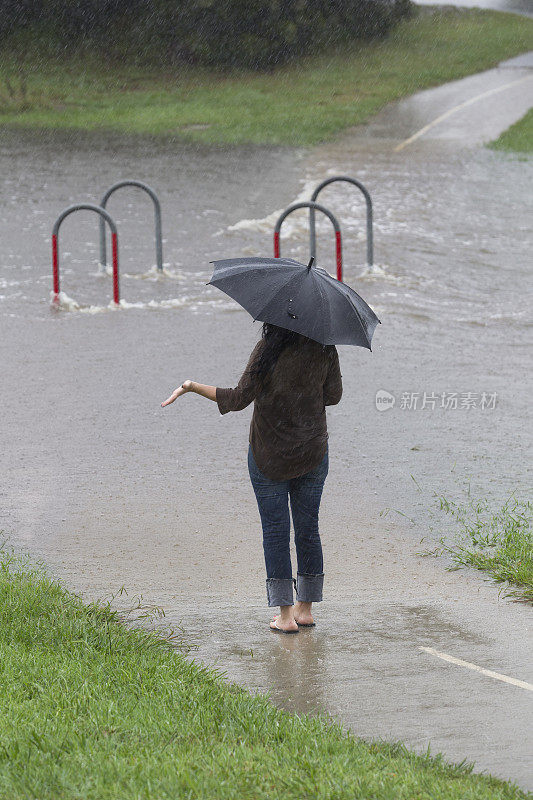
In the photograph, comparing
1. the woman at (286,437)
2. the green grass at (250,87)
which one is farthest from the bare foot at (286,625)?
the green grass at (250,87)

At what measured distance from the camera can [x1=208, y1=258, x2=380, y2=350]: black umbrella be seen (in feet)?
16.8

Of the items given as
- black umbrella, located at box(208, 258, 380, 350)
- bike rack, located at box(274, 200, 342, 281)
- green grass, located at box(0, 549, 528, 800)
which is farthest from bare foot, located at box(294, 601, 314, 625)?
bike rack, located at box(274, 200, 342, 281)

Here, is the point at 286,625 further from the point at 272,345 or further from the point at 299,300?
the point at 299,300

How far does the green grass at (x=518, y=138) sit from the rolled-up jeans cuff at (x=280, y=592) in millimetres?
20356

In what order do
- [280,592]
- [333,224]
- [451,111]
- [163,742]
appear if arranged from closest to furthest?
1. [163,742]
2. [280,592]
3. [333,224]
4. [451,111]

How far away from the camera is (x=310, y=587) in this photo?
5559mm

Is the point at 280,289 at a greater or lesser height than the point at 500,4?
lesser

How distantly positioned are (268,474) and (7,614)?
1.40 meters

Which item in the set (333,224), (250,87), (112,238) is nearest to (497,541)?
(112,238)

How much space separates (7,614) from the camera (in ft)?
17.3

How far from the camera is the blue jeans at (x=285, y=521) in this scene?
5.42 m

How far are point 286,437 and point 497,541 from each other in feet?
6.03

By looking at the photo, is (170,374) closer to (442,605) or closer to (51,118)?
(442,605)

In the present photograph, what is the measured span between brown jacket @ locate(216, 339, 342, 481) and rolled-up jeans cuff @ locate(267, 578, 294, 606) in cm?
52
